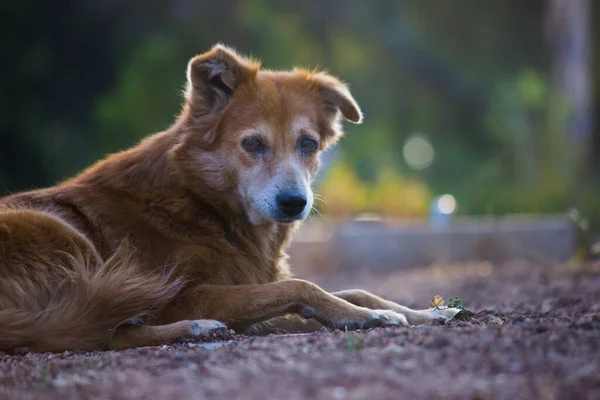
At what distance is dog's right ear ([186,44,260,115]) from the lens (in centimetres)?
416

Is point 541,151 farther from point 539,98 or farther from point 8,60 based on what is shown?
point 8,60

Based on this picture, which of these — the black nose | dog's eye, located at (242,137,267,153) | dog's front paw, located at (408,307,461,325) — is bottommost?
dog's front paw, located at (408,307,461,325)

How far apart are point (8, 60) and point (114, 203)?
27.6 ft

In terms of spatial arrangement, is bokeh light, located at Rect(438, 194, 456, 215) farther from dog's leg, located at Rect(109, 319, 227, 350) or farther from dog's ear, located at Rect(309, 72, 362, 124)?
dog's leg, located at Rect(109, 319, 227, 350)

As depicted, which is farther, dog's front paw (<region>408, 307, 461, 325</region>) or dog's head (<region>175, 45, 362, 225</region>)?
dog's head (<region>175, 45, 362, 225</region>)

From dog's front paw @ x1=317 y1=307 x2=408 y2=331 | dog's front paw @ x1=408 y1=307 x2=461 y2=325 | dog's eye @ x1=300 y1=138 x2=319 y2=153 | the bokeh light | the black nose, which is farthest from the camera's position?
the bokeh light

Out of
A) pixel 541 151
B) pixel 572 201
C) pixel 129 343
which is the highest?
pixel 541 151

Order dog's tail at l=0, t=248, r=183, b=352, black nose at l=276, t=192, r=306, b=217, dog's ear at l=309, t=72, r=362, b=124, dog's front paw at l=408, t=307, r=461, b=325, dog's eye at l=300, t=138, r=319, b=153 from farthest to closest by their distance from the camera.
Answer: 1. dog's ear at l=309, t=72, r=362, b=124
2. dog's eye at l=300, t=138, r=319, b=153
3. black nose at l=276, t=192, r=306, b=217
4. dog's front paw at l=408, t=307, r=461, b=325
5. dog's tail at l=0, t=248, r=183, b=352

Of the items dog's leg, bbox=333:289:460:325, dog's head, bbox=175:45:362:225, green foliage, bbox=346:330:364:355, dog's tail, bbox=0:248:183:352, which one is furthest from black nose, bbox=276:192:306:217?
green foliage, bbox=346:330:364:355

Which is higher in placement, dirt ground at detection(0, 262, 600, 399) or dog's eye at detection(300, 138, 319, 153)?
dog's eye at detection(300, 138, 319, 153)

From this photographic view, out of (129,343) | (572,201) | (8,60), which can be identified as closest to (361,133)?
(572,201)

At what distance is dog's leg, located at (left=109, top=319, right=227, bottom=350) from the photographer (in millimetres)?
3301

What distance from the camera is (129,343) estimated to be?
3.35 metres

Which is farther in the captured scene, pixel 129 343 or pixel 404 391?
pixel 129 343
